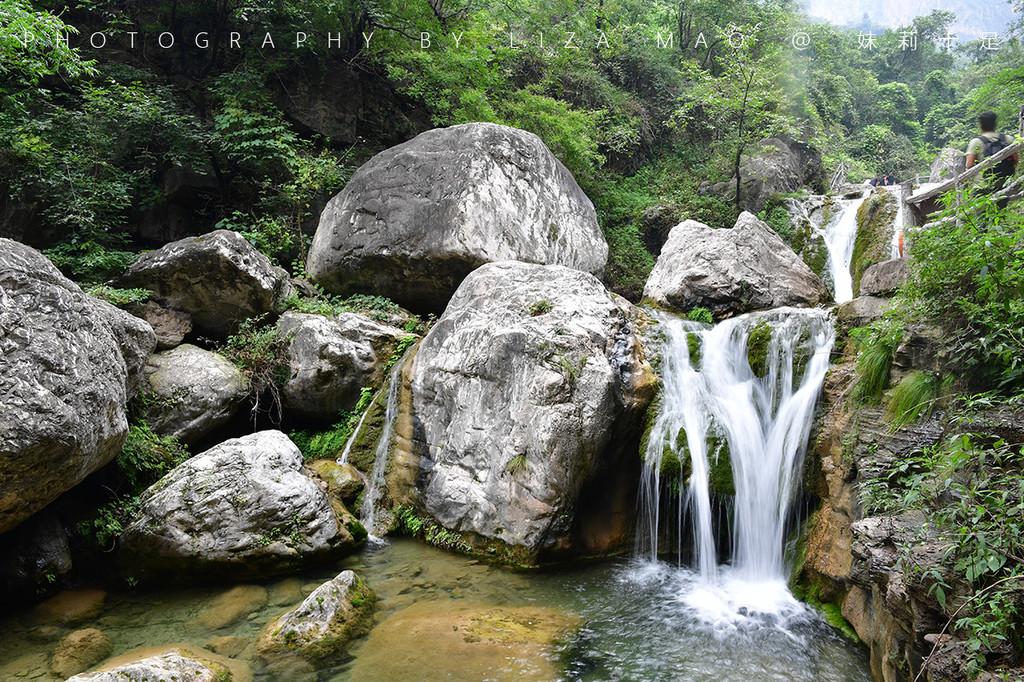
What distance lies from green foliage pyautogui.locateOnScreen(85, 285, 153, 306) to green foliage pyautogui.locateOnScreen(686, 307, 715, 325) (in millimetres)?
8690

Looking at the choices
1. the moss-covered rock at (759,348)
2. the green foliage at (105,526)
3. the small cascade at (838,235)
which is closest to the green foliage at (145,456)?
the green foliage at (105,526)

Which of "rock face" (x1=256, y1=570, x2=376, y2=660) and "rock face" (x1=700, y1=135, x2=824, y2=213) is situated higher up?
"rock face" (x1=700, y1=135, x2=824, y2=213)

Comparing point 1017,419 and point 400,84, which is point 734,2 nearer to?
point 400,84

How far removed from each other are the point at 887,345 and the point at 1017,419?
5.50 ft

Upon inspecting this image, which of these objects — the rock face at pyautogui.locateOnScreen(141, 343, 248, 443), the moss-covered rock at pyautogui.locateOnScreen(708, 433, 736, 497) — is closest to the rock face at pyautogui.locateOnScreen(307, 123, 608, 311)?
the rock face at pyautogui.locateOnScreen(141, 343, 248, 443)

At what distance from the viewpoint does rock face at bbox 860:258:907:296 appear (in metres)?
6.24

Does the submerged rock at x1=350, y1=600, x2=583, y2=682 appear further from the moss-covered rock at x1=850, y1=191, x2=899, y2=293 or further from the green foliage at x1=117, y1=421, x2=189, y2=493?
the moss-covered rock at x1=850, y1=191, x2=899, y2=293

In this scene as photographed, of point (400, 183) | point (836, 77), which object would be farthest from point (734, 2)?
point (400, 183)

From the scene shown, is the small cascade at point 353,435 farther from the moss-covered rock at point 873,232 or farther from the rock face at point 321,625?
the moss-covered rock at point 873,232

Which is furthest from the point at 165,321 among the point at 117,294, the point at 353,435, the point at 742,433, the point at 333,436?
the point at 742,433

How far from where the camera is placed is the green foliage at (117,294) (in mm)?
7934

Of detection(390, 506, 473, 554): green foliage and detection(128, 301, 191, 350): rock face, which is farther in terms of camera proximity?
detection(128, 301, 191, 350): rock face

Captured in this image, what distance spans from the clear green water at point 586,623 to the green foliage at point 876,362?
2.15m

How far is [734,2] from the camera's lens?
21656 millimetres
